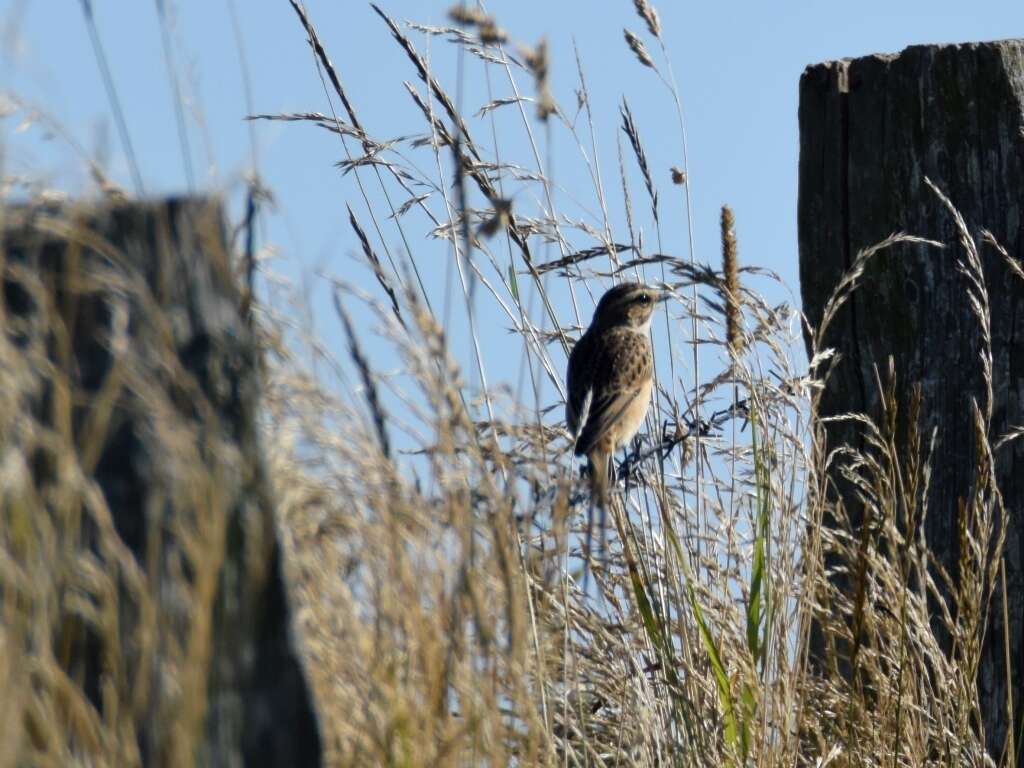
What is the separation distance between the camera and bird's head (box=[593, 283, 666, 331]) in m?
6.86

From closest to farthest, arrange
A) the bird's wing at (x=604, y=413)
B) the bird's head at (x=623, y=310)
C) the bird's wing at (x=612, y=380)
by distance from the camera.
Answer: the bird's wing at (x=604, y=413)
the bird's wing at (x=612, y=380)
the bird's head at (x=623, y=310)

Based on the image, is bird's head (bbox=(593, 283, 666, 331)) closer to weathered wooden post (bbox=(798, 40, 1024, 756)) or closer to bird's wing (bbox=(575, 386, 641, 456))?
bird's wing (bbox=(575, 386, 641, 456))

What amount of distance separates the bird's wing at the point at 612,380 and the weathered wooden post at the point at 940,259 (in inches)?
59.5

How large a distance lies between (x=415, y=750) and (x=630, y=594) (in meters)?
1.70

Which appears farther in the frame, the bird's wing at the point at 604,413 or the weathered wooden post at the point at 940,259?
the bird's wing at the point at 604,413

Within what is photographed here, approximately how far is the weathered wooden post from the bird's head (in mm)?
2184

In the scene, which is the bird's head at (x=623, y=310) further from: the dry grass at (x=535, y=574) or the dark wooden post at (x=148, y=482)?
the dark wooden post at (x=148, y=482)

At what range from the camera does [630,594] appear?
12.8 ft

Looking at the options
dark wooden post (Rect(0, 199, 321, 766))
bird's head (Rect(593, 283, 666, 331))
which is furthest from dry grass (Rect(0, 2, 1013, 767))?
bird's head (Rect(593, 283, 666, 331))

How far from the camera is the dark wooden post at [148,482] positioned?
1829 mm

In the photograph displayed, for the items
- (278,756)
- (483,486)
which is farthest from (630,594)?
(278,756)

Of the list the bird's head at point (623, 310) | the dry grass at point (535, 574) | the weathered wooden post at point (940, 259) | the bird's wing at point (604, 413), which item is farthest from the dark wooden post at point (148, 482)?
the bird's head at point (623, 310)

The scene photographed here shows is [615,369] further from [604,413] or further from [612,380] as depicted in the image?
[604,413]

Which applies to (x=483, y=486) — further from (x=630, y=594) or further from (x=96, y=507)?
(x=630, y=594)
